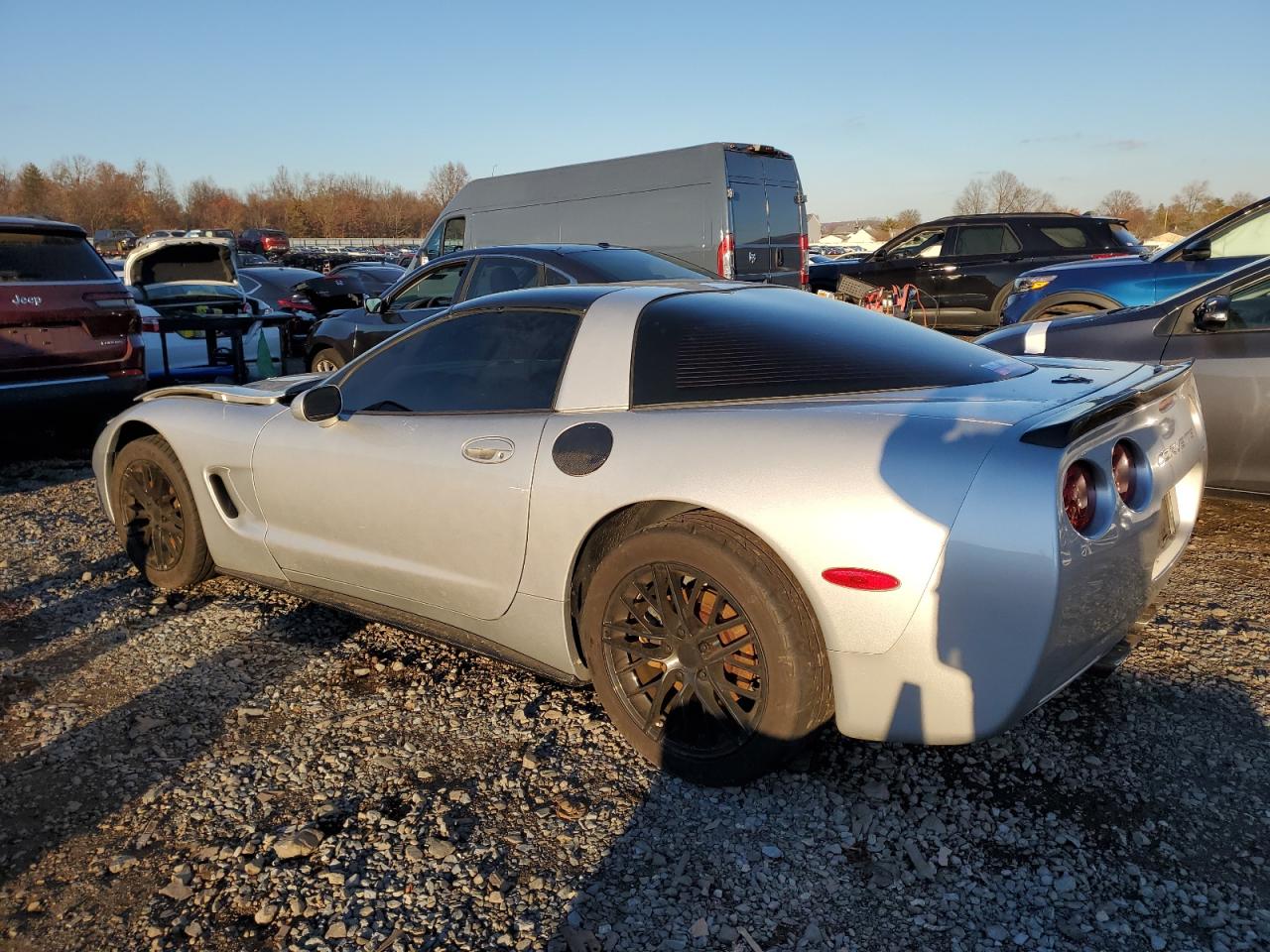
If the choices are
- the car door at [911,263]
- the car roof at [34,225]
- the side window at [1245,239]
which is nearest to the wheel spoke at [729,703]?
the car roof at [34,225]

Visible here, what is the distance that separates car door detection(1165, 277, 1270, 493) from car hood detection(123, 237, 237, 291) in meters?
8.90

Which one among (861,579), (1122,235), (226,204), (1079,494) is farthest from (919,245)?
(226,204)

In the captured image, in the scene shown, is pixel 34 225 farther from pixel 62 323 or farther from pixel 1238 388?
pixel 1238 388

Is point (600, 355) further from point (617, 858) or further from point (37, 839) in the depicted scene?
point (37, 839)

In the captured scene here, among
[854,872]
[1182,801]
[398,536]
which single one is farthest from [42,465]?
[1182,801]

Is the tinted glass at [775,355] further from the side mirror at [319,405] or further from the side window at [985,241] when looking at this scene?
the side window at [985,241]

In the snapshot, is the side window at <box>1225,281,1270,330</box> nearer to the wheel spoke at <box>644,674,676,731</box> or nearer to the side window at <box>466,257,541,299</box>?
the wheel spoke at <box>644,674,676,731</box>

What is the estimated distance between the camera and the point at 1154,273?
773cm

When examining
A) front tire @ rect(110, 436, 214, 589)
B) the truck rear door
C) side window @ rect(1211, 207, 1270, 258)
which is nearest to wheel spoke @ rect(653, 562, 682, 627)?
front tire @ rect(110, 436, 214, 589)

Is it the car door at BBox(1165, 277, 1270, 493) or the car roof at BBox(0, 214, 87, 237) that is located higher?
the car roof at BBox(0, 214, 87, 237)

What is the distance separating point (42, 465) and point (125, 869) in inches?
226

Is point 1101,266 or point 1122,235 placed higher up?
point 1122,235

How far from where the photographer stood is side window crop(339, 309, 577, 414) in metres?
3.26

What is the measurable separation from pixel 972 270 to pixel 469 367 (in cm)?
1125
